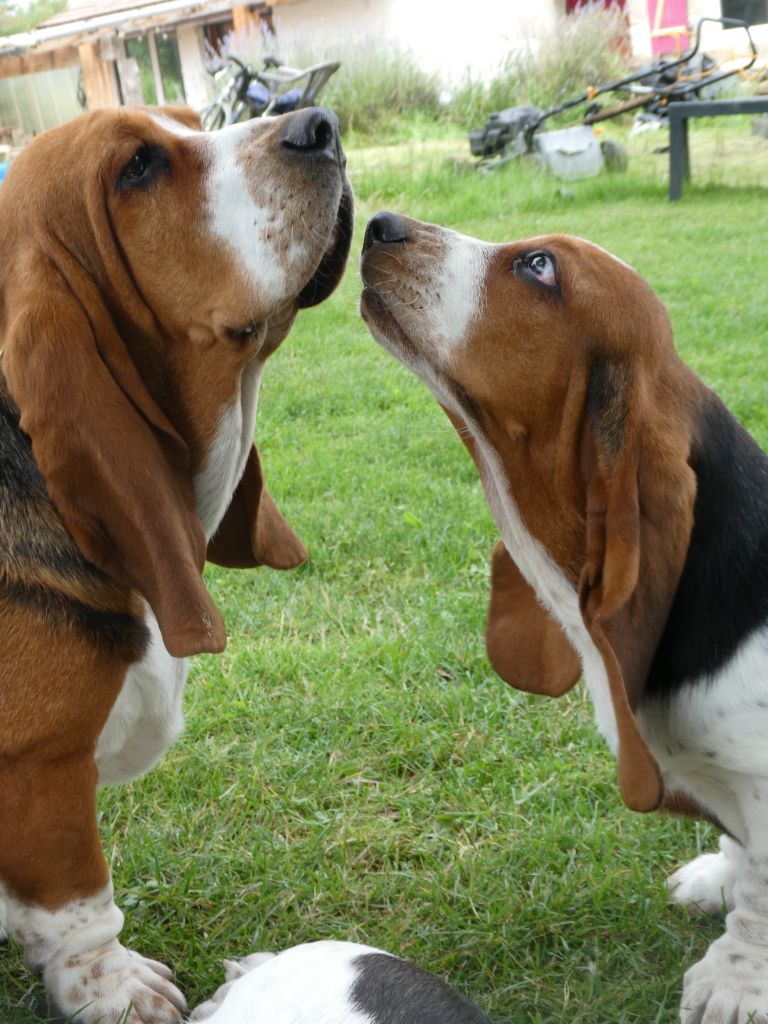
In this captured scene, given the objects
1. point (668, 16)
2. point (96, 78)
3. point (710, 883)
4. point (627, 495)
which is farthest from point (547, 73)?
point (627, 495)

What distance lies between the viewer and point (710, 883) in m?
3.21

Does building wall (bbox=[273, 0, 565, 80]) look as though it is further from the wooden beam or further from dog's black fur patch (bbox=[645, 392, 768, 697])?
dog's black fur patch (bbox=[645, 392, 768, 697])

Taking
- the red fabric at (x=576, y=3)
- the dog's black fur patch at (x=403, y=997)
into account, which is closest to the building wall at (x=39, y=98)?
the red fabric at (x=576, y=3)

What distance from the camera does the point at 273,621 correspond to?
4.82 m

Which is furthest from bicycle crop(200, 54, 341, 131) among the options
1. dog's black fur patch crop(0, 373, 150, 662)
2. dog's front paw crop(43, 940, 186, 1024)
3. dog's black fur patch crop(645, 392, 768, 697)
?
dog's front paw crop(43, 940, 186, 1024)

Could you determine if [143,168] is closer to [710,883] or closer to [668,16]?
[710,883]

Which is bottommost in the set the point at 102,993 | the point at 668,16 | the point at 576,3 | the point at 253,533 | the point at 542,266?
the point at 668,16

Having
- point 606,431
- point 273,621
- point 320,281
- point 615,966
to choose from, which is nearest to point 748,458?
point 606,431

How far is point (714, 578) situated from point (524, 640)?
2.48ft

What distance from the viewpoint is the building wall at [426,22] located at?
25.5 metres

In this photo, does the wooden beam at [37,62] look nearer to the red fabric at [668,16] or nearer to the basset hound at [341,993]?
the red fabric at [668,16]

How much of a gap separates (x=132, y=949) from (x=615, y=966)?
49.3 inches

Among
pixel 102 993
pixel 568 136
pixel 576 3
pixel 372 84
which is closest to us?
pixel 102 993

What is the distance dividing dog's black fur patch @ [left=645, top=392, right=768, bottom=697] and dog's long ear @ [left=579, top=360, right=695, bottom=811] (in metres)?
0.11
